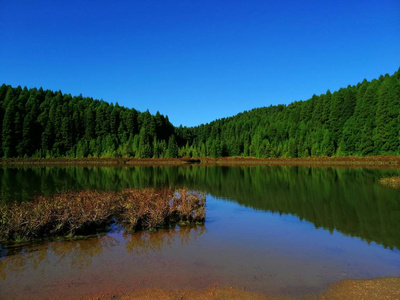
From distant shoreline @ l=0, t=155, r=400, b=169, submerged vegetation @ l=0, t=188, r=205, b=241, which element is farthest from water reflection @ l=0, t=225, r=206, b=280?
distant shoreline @ l=0, t=155, r=400, b=169

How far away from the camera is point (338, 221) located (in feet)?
49.8

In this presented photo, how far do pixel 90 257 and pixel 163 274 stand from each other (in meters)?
2.97

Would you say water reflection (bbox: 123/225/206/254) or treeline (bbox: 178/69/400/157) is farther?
treeline (bbox: 178/69/400/157)

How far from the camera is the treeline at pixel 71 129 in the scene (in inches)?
3724

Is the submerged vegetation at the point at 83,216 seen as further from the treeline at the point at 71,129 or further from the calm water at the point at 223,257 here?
the treeline at the point at 71,129

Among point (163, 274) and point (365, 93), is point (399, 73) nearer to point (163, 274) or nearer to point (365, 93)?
point (365, 93)

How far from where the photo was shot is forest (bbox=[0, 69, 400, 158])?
78.8 metres

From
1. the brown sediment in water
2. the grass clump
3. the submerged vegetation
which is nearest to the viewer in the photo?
the brown sediment in water

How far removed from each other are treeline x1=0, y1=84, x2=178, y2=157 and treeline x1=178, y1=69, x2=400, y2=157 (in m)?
18.6

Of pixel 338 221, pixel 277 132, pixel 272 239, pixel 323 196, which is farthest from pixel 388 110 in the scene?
pixel 272 239

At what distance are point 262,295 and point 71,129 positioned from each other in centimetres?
11177

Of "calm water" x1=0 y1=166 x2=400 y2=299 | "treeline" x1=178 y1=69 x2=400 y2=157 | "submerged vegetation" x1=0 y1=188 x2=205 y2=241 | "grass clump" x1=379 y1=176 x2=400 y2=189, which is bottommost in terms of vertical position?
"calm water" x1=0 y1=166 x2=400 y2=299

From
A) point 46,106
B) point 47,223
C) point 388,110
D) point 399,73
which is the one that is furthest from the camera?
point 46,106

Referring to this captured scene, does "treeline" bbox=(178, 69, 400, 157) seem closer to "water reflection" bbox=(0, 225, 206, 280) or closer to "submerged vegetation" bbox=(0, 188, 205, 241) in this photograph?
"submerged vegetation" bbox=(0, 188, 205, 241)
